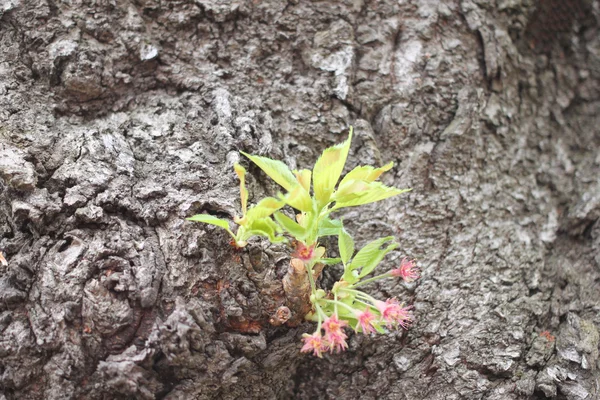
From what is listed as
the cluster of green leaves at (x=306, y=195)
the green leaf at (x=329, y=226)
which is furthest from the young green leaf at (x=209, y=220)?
the green leaf at (x=329, y=226)

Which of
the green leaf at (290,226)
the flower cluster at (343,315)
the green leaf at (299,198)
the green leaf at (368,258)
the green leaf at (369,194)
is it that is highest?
the green leaf at (299,198)

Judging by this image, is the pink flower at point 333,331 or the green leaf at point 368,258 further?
the green leaf at point 368,258

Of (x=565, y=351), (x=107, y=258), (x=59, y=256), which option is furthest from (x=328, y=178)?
(x=565, y=351)

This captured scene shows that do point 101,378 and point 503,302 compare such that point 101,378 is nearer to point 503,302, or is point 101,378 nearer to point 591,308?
point 503,302

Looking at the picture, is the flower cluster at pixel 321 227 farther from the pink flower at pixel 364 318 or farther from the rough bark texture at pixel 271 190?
the rough bark texture at pixel 271 190

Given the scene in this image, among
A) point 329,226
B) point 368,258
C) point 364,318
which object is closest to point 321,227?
point 329,226

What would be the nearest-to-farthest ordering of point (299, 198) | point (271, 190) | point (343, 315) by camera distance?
point (299, 198)
point (343, 315)
point (271, 190)

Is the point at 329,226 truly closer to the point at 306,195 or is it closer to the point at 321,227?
the point at 321,227
